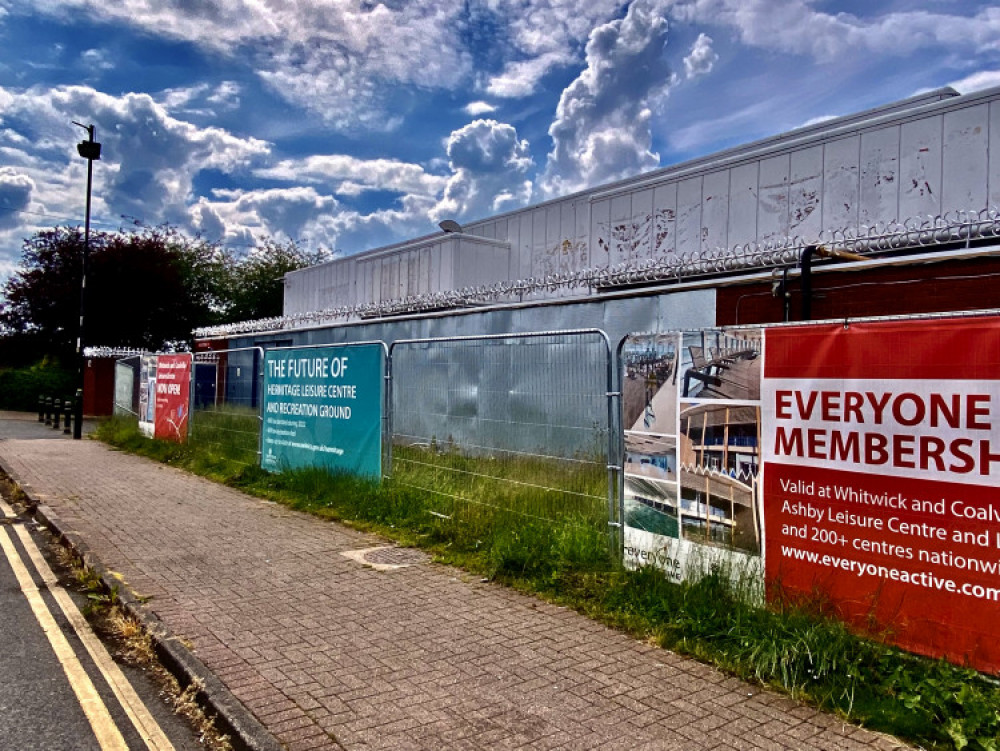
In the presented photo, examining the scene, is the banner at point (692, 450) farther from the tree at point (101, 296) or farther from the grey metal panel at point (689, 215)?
the tree at point (101, 296)

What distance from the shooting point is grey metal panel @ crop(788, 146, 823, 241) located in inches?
390

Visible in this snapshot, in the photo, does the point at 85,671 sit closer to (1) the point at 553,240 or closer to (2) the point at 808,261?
(2) the point at 808,261

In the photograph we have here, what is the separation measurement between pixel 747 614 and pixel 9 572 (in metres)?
6.46

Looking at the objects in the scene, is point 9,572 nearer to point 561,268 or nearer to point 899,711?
point 899,711

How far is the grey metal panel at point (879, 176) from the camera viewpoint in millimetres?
9109

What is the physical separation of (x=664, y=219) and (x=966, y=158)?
4454 mm

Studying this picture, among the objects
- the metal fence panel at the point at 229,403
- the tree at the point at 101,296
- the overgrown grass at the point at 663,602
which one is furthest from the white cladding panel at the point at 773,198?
the tree at the point at 101,296

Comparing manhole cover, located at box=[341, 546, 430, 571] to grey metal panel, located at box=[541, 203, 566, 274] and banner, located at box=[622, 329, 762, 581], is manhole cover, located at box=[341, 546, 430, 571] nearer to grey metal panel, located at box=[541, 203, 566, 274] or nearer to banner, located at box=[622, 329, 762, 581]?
banner, located at box=[622, 329, 762, 581]

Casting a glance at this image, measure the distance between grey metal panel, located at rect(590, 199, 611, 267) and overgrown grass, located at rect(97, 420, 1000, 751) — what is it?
20.0 feet

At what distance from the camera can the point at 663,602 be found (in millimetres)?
5168

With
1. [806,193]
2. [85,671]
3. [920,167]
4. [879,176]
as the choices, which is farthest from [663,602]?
[806,193]

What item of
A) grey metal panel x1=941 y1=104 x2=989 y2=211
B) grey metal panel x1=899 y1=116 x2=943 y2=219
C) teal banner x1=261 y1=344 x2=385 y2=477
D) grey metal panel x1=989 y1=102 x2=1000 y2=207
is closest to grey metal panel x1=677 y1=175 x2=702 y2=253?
grey metal panel x1=899 y1=116 x2=943 y2=219

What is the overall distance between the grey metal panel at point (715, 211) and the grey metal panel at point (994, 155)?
342 cm

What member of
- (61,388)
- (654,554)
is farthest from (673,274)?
(61,388)
